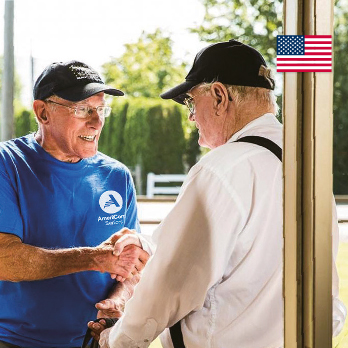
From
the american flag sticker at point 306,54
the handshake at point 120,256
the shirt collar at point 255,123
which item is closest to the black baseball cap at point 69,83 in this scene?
the handshake at point 120,256

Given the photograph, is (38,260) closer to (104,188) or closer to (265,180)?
(104,188)

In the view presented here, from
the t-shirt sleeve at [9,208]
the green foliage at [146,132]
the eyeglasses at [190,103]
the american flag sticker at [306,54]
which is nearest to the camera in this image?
the american flag sticker at [306,54]

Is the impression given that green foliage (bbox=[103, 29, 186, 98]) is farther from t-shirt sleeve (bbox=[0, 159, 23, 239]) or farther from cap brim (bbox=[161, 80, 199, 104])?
cap brim (bbox=[161, 80, 199, 104])

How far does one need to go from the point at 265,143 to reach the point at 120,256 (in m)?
0.74

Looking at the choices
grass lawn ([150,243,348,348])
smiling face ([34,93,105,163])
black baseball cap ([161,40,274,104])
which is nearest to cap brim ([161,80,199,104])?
black baseball cap ([161,40,274,104])

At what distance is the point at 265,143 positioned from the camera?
1479 millimetres

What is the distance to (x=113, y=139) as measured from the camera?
17.3 m

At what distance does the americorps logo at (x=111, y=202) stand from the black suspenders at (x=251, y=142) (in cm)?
74

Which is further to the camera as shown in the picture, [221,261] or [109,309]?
[109,309]

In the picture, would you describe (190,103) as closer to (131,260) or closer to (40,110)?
(131,260)

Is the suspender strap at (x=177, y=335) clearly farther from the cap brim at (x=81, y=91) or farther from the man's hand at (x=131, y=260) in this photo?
the cap brim at (x=81, y=91)

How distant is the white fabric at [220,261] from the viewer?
1.39 meters

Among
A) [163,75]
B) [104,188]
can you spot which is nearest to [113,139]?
[163,75]

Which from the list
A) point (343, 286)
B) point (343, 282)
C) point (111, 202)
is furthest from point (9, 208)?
point (343, 282)
